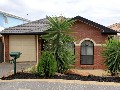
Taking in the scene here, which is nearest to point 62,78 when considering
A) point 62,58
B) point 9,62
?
point 62,58

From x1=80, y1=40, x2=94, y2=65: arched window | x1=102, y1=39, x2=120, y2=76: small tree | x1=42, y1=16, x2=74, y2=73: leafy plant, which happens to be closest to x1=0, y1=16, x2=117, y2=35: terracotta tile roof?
x1=80, y1=40, x2=94, y2=65: arched window

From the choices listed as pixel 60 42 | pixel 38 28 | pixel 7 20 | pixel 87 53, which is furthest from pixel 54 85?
pixel 7 20

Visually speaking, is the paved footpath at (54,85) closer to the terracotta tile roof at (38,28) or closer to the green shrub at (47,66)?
the green shrub at (47,66)

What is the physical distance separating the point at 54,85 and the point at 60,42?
466 cm

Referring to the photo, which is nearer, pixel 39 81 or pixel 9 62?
pixel 39 81

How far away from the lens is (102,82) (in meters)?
12.9

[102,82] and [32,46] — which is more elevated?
[32,46]

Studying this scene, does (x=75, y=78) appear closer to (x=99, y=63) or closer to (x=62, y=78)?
(x=62, y=78)

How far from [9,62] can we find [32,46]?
2731 mm

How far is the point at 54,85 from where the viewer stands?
41.0 feet

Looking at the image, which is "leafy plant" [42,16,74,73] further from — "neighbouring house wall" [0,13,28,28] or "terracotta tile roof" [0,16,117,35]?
"neighbouring house wall" [0,13,28,28]

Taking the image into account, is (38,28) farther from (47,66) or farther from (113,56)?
(47,66)

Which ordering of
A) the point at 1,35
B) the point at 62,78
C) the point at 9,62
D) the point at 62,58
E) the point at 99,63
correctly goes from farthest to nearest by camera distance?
the point at 1,35, the point at 9,62, the point at 99,63, the point at 62,58, the point at 62,78

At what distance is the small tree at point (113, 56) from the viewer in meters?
16.7
